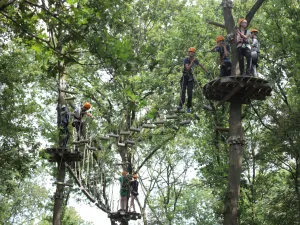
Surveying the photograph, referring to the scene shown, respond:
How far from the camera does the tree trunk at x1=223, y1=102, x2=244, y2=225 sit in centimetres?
714

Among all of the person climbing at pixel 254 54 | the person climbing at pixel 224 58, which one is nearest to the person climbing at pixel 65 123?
the person climbing at pixel 224 58

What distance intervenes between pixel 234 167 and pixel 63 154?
543cm

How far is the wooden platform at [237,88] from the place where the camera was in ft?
23.8

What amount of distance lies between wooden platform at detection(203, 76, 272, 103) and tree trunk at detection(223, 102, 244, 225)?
22 cm

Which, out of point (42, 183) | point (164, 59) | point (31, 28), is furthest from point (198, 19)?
point (42, 183)

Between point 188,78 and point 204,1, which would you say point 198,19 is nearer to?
point 204,1

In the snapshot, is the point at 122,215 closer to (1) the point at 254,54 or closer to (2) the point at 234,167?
(2) the point at 234,167

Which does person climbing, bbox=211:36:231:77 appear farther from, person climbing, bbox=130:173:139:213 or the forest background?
person climbing, bbox=130:173:139:213

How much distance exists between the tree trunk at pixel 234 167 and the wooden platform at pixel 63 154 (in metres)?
5.13

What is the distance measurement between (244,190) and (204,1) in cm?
810

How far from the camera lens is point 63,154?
1135cm

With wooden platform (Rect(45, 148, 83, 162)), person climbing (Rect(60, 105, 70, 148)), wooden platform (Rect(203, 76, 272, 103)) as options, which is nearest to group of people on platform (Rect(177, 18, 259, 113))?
wooden platform (Rect(203, 76, 272, 103))

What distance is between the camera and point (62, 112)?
12023 mm

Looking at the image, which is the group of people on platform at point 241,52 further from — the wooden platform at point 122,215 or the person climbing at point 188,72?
the wooden platform at point 122,215
